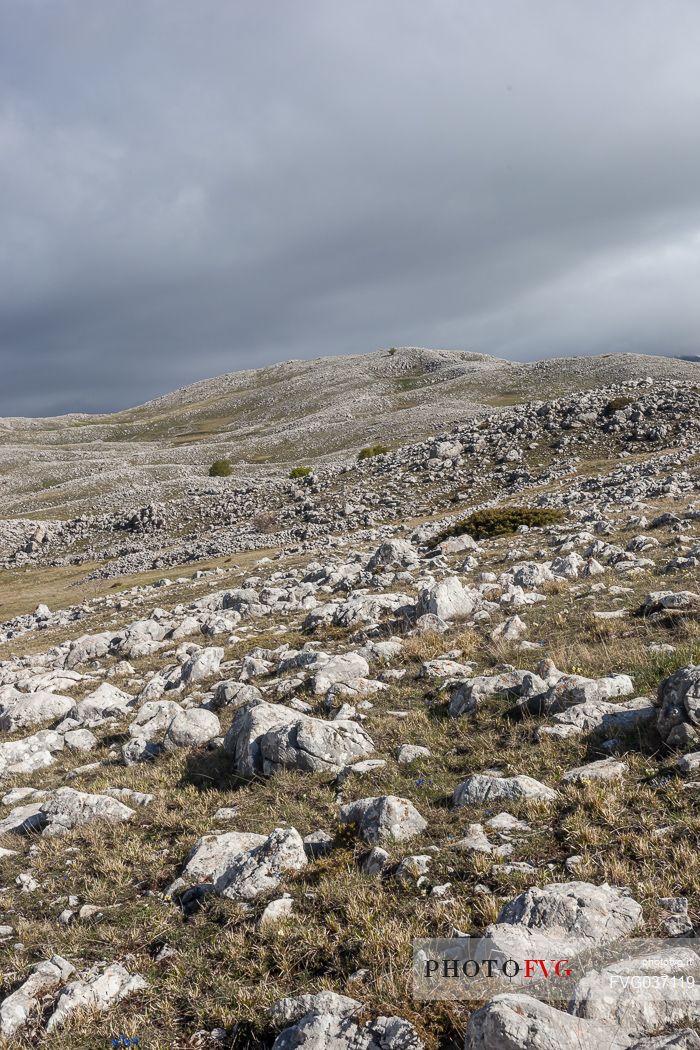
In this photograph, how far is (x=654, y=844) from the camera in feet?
19.0

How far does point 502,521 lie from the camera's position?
31156mm

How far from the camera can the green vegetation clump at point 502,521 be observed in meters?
30.4

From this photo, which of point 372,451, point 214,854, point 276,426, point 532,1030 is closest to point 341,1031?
point 532,1030

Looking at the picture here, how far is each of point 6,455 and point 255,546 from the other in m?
97.2

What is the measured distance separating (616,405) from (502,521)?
34.1 metres

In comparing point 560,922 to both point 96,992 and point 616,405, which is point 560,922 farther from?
point 616,405

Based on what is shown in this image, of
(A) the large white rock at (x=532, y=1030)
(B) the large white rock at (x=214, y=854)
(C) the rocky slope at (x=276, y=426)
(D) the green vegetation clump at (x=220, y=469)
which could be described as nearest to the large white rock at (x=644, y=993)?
(A) the large white rock at (x=532, y=1030)

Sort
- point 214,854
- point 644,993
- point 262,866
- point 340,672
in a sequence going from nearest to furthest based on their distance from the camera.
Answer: point 644,993 → point 262,866 → point 214,854 → point 340,672

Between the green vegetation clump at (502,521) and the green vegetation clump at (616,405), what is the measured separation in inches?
1181

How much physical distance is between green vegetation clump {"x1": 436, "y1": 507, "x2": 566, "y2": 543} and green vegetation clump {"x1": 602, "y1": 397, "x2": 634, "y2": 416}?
98.4 ft

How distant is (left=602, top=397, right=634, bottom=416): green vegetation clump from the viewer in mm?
56969

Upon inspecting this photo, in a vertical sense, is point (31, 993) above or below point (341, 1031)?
below

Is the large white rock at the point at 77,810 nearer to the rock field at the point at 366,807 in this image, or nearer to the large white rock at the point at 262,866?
the rock field at the point at 366,807
